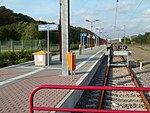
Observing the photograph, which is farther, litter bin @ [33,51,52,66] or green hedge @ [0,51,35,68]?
green hedge @ [0,51,35,68]

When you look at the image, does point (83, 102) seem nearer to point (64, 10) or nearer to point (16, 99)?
point (16, 99)

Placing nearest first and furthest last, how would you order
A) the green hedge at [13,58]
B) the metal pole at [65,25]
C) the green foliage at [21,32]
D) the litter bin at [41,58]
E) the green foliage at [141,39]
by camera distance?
the metal pole at [65,25] < the litter bin at [41,58] < the green hedge at [13,58] < the green foliage at [21,32] < the green foliage at [141,39]

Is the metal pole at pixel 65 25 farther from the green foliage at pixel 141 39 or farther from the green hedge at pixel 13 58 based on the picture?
the green foliage at pixel 141 39

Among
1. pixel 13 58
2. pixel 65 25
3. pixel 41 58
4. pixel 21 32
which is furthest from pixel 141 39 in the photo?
pixel 65 25

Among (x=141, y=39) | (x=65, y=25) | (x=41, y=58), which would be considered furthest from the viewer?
(x=141, y=39)

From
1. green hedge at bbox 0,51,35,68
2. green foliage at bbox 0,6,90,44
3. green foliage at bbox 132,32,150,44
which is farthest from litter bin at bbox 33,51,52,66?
green foliage at bbox 132,32,150,44

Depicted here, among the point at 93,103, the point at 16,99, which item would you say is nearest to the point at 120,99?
the point at 93,103

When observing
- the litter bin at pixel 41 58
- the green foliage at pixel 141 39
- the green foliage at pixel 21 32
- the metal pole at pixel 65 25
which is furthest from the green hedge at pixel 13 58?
the green foliage at pixel 141 39

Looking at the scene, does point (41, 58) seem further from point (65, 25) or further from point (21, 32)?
point (21, 32)

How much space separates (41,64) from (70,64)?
24.1 ft

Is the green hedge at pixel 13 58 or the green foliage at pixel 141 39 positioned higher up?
the green foliage at pixel 141 39

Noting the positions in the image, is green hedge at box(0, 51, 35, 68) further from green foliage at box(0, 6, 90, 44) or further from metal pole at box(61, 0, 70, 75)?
green foliage at box(0, 6, 90, 44)

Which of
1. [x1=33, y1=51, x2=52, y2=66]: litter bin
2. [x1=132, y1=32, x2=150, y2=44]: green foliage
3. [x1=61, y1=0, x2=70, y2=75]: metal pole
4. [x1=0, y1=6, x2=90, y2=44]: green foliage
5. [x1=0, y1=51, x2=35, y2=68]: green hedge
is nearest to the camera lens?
[x1=61, y1=0, x2=70, y2=75]: metal pole

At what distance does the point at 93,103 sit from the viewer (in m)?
10.3
